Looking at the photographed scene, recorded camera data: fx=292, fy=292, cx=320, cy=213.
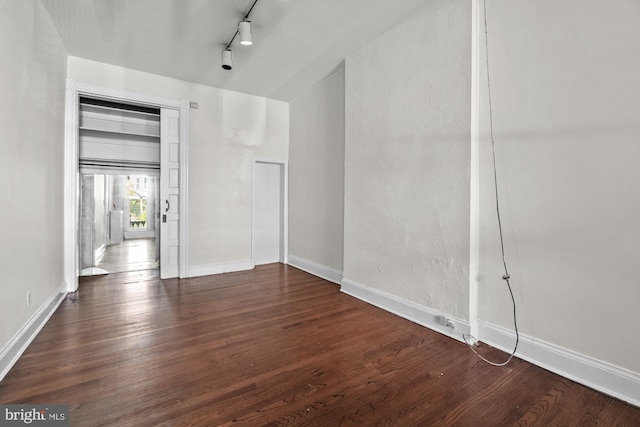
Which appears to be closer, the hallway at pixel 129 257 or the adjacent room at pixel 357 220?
the adjacent room at pixel 357 220

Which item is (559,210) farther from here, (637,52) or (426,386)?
(426,386)

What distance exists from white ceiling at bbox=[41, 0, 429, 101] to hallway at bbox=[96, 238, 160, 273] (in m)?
2.99

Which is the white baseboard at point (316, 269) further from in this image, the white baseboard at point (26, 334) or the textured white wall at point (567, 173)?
the white baseboard at point (26, 334)

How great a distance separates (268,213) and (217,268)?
1.42 metres

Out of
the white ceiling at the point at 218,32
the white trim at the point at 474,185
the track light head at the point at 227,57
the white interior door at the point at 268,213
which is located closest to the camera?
the white trim at the point at 474,185

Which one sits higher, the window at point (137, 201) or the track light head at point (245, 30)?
the track light head at point (245, 30)

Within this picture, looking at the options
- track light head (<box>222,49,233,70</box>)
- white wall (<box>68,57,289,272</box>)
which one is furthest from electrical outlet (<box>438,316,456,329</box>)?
track light head (<box>222,49,233,70</box>)

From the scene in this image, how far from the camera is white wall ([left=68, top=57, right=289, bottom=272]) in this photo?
187 inches

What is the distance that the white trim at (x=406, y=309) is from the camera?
2648mm

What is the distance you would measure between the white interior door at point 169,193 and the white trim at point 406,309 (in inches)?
112

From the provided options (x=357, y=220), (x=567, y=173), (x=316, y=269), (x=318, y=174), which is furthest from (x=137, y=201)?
(x=567, y=173)

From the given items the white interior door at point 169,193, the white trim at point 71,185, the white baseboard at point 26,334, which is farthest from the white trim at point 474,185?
the white trim at point 71,185

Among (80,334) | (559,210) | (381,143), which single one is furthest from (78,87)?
(559,210)

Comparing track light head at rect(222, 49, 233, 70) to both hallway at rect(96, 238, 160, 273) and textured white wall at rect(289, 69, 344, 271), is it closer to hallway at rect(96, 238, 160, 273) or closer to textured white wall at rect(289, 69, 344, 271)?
textured white wall at rect(289, 69, 344, 271)
